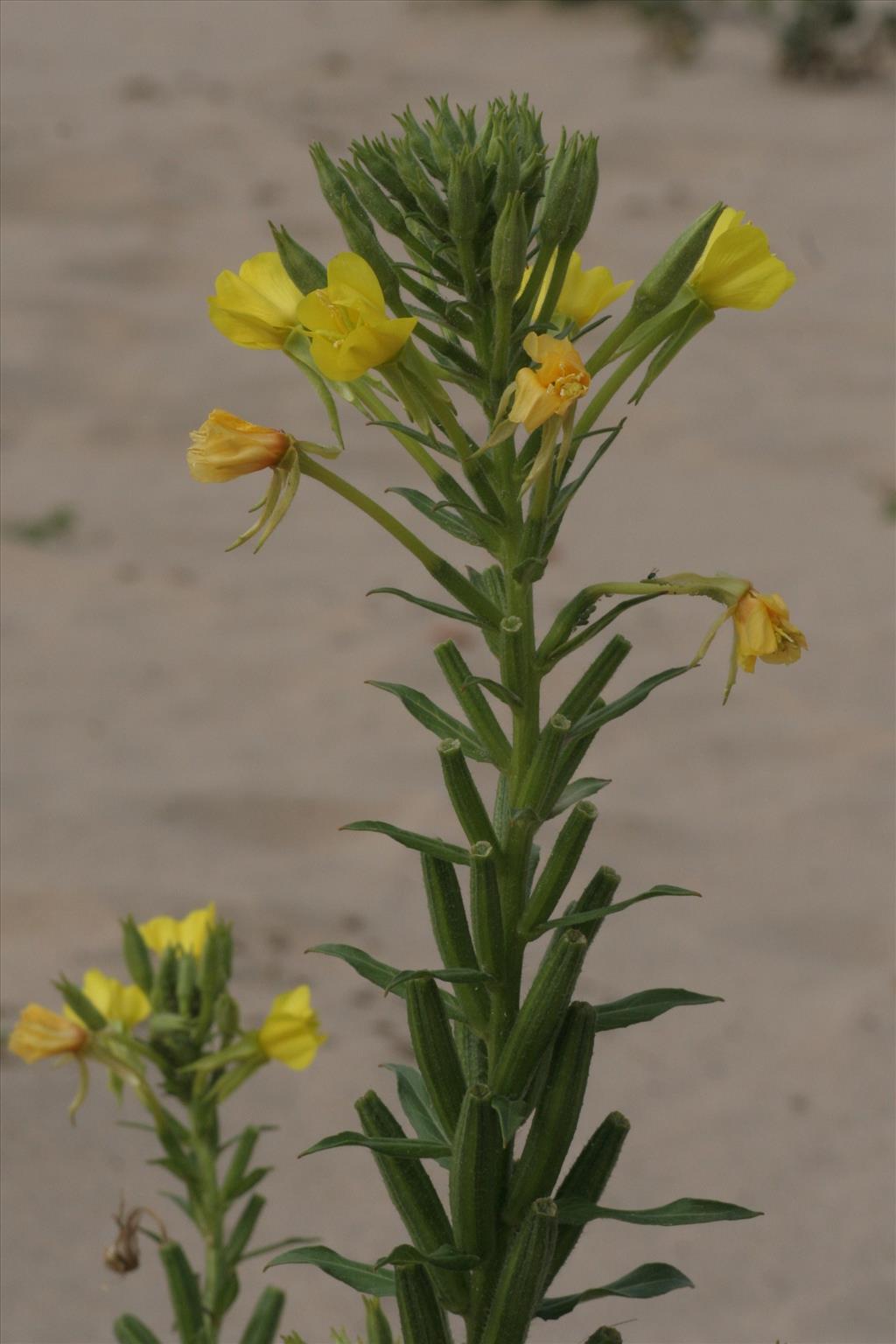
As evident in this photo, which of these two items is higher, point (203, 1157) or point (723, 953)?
point (723, 953)

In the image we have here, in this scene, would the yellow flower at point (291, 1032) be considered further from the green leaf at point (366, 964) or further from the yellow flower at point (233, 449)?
the yellow flower at point (233, 449)

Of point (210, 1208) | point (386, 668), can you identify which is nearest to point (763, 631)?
point (210, 1208)

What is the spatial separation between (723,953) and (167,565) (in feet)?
4.82

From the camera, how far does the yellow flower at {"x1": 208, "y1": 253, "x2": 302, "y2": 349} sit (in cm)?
78

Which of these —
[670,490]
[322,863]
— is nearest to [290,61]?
[670,490]

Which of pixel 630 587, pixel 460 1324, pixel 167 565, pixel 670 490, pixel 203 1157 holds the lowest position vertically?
pixel 460 1324

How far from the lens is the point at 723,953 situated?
2451 mm

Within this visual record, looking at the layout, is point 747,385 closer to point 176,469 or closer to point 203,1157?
point 176,469

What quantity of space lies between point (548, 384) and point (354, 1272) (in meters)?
0.49

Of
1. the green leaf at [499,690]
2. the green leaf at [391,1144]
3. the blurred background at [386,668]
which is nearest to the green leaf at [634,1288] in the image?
the green leaf at [391,1144]

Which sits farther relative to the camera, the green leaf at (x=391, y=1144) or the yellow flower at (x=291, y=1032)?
the yellow flower at (x=291, y=1032)

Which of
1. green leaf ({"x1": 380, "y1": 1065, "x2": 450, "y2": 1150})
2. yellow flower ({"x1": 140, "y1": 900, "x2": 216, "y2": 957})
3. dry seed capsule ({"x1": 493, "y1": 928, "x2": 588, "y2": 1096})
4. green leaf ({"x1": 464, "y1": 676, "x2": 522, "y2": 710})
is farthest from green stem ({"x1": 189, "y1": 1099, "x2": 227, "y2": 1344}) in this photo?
green leaf ({"x1": 464, "y1": 676, "x2": 522, "y2": 710})

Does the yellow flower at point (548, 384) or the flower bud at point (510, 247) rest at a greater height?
the flower bud at point (510, 247)

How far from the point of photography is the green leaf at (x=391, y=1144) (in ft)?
2.52
